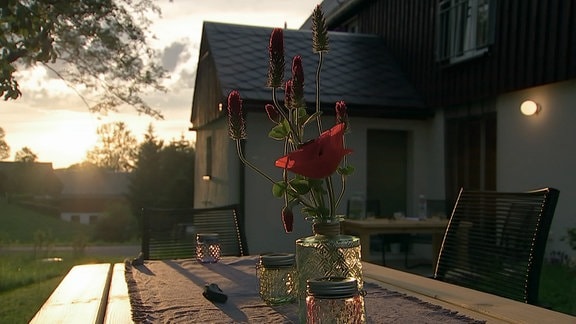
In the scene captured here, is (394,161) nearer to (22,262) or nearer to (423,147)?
(423,147)

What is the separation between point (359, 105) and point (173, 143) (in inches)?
530

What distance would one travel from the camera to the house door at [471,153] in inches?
299

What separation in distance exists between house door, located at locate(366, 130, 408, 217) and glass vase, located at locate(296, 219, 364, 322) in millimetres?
7409

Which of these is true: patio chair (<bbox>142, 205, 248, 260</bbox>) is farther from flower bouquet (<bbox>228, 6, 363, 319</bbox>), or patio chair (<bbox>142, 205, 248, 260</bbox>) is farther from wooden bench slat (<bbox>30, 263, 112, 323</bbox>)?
flower bouquet (<bbox>228, 6, 363, 319</bbox>)

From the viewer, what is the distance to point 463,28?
313 inches

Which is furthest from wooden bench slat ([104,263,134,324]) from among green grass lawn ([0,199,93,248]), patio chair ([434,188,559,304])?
green grass lawn ([0,199,93,248])

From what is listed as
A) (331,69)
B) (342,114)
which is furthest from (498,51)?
(342,114)

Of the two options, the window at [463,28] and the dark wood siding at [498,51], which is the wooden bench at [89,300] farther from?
the window at [463,28]

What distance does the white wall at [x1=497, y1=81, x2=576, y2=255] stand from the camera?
20.2 ft

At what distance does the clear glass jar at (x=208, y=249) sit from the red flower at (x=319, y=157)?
129 centimetres

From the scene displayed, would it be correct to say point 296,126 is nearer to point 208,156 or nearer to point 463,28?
point 463,28

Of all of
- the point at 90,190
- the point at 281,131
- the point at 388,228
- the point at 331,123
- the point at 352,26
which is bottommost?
the point at 90,190

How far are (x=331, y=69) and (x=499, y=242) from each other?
699 cm

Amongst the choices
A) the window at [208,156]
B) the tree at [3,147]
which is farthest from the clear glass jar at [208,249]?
the window at [208,156]
